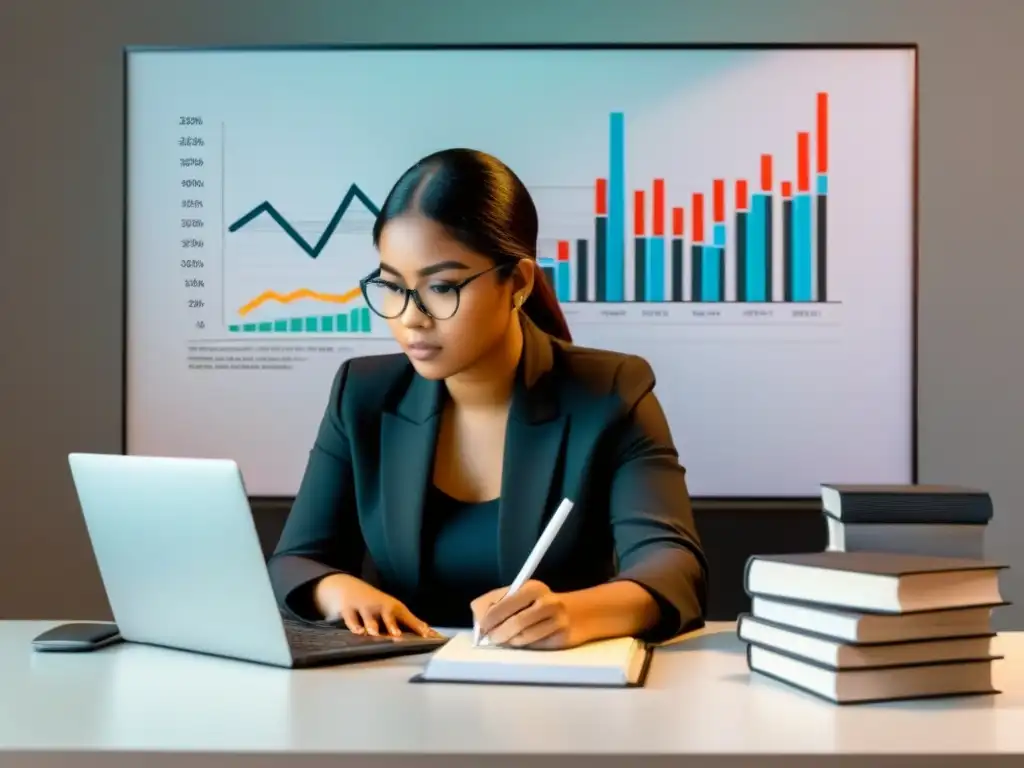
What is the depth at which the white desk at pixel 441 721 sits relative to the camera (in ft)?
2.95

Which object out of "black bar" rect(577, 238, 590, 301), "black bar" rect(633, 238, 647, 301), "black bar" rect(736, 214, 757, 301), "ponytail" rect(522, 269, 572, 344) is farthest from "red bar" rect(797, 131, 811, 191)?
"ponytail" rect(522, 269, 572, 344)

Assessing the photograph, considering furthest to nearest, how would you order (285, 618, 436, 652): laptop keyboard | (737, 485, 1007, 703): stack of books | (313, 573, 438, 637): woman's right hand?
(313, 573, 438, 637): woman's right hand
(285, 618, 436, 652): laptop keyboard
(737, 485, 1007, 703): stack of books

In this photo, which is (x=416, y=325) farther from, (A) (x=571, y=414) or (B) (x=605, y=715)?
(B) (x=605, y=715)

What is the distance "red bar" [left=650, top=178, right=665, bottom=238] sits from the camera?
2.80 meters

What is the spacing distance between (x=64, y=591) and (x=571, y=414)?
1.73 metres

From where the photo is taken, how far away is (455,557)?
1795 mm

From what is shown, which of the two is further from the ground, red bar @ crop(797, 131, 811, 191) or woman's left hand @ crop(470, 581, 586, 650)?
red bar @ crop(797, 131, 811, 191)

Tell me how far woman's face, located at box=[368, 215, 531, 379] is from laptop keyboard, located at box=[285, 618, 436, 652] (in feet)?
1.39

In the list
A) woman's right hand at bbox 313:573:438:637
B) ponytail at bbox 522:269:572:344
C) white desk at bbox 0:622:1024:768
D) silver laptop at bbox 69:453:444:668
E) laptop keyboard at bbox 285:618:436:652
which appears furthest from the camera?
ponytail at bbox 522:269:572:344

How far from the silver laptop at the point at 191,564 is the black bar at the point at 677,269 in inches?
62.8

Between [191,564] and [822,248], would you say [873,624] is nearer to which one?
[191,564]

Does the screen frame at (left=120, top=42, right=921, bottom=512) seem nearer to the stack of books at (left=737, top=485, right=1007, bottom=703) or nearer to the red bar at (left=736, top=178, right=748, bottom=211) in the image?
the red bar at (left=736, top=178, right=748, bottom=211)

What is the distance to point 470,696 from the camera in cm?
111

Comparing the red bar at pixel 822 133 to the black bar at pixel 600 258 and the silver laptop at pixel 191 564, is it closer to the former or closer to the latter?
the black bar at pixel 600 258
